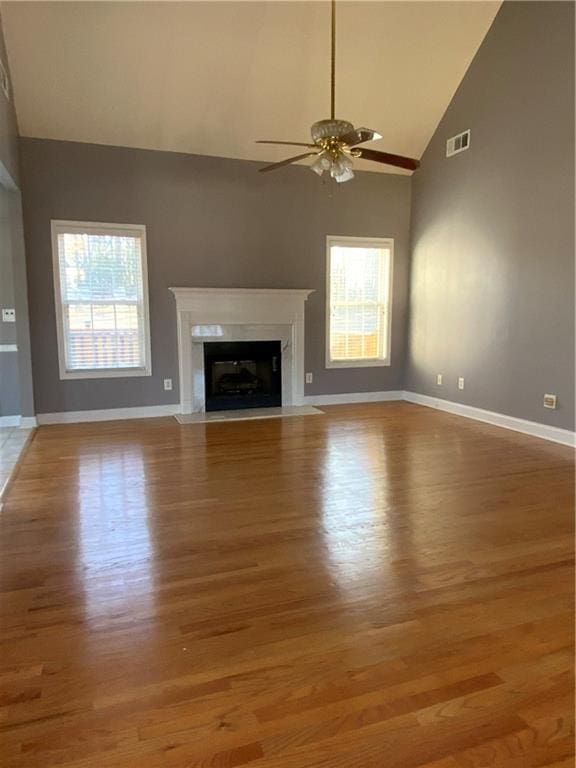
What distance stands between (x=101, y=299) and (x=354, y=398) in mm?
3481

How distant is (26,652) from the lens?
1.82 m

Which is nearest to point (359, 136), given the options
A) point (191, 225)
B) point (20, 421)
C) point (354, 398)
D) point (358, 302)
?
point (191, 225)

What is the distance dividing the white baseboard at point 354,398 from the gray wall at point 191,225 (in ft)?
0.27

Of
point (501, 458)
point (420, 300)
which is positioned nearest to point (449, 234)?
point (420, 300)

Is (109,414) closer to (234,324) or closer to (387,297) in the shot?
(234,324)

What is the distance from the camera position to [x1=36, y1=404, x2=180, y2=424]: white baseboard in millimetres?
5688

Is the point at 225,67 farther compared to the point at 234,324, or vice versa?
the point at 234,324

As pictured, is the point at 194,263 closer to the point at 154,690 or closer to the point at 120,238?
the point at 120,238

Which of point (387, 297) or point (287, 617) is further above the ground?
point (387, 297)

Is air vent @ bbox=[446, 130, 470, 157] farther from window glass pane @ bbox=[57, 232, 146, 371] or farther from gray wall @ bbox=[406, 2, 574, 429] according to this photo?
window glass pane @ bbox=[57, 232, 146, 371]

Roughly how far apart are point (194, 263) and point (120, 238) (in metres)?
0.87

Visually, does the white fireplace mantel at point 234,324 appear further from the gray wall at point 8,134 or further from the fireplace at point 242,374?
the gray wall at point 8,134

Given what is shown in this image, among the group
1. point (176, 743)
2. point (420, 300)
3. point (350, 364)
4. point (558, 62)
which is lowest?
point (176, 743)

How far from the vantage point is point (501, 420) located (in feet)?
17.8
